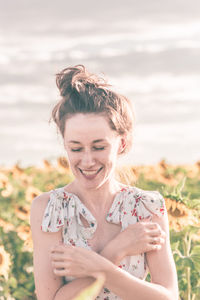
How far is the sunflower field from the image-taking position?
3750 millimetres

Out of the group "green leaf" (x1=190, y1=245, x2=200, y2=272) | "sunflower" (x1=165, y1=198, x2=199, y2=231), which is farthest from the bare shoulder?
"green leaf" (x1=190, y1=245, x2=200, y2=272)

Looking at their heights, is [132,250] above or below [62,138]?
below

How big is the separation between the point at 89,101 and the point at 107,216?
24.4 inches

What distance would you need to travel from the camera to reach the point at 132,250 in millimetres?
2594

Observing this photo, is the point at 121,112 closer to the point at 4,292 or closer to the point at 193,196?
the point at 4,292

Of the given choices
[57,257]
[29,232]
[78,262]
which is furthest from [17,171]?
[78,262]

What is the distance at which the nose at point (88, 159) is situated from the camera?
8.35 ft

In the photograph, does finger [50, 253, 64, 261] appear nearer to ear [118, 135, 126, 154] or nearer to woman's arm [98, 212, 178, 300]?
woman's arm [98, 212, 178, 300]

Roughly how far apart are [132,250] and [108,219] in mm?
256

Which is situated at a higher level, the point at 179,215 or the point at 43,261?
the point at 179,215

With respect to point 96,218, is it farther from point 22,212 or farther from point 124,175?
point 22,212

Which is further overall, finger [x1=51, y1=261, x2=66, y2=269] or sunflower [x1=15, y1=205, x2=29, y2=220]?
sunflower [x1=15, y1=205, x2=29, y2=220]

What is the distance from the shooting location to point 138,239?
2.61 meters

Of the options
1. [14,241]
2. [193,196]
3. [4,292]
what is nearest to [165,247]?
[4,292]
